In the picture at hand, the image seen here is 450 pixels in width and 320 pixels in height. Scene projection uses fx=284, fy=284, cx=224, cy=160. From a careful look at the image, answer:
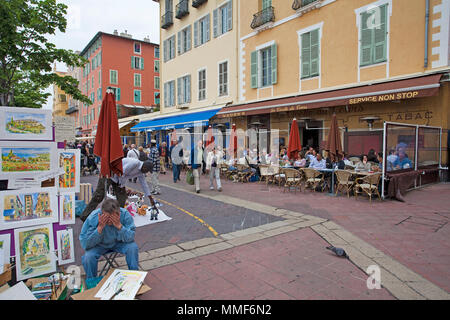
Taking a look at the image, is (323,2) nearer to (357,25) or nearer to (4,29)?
(357,25)

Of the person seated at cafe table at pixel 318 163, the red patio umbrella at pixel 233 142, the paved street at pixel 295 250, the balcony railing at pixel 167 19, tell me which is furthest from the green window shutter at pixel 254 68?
the balcony railing at pixel 167 19

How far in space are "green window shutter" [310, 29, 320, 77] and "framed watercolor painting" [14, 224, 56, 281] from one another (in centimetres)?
1117

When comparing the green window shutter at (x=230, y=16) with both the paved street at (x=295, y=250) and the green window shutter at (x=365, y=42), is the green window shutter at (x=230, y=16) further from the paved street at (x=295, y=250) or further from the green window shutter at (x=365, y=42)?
the paved street at (x=295, y=250)

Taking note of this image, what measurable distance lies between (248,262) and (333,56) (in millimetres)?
10025

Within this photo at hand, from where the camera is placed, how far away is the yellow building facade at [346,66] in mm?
8742

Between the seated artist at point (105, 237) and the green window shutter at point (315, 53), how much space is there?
1077cm

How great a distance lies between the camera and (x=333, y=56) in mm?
11148

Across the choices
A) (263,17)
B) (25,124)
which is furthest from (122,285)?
(263,17)

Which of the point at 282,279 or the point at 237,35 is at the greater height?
the point at 237,35

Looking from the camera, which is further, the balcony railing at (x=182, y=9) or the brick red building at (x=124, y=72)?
the brick red building at (x=124, y=72)

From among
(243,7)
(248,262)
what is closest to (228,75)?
(243,7)

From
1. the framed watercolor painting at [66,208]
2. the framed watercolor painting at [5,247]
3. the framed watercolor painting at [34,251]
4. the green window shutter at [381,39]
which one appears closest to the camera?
the framed watercolor painting at [5,247]

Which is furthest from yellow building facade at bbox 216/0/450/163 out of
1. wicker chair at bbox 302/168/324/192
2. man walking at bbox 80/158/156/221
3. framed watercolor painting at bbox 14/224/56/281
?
framed watercolor painting at bbox 14/224/56/281

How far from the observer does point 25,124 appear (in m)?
3.47
